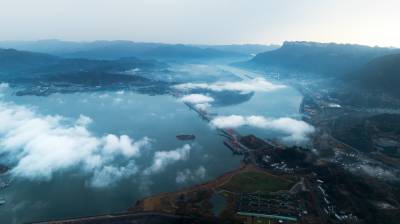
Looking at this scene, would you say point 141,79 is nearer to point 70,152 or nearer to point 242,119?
point 242,119

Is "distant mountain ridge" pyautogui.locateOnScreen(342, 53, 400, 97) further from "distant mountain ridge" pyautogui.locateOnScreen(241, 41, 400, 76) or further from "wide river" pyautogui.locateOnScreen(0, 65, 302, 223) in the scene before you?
"wide river" pyautogui.locateOnScreen(0, 65, 302, 223)

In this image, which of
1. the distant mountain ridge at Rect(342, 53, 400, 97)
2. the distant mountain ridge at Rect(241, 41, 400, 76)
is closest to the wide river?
the distant mountain ridge at Rect(342, 53, 400, 97)

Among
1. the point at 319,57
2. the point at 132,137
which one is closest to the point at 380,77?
the point at 319,57

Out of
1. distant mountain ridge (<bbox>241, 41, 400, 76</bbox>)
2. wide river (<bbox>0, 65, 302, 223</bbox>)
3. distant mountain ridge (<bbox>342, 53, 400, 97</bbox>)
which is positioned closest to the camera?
wide river (<bbox>0, 65, 302, 223</bbox>)

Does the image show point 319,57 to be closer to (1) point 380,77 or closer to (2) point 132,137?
(1) point 380,77

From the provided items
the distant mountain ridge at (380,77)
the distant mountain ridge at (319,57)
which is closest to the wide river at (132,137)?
the distant mountain ridge at (380,77)

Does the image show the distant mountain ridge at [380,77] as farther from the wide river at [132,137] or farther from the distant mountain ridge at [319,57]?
the wide river at [132,137]

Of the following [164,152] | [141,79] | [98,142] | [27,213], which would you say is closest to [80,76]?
[141,79]
